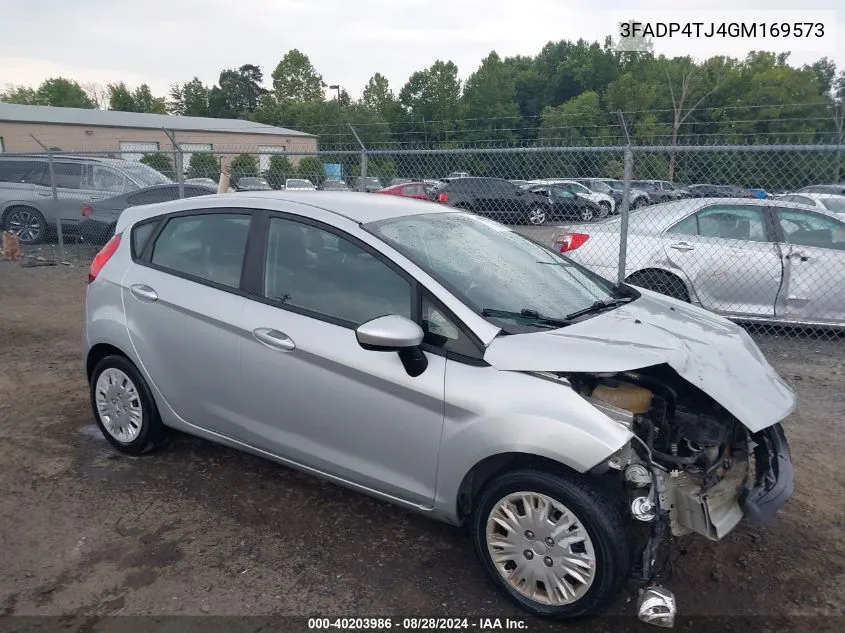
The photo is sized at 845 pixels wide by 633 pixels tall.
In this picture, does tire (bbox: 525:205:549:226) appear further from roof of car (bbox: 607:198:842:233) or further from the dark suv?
roof of car (bbox: 607:198:842:233)

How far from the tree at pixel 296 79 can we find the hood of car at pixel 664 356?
8425cm

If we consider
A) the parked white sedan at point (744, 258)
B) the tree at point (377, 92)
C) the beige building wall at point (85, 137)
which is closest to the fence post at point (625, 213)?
the parked white sedan at point (744, 258)

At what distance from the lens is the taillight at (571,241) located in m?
7.13

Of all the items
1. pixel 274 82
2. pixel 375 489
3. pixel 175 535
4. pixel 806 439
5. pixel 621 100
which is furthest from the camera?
pixel 274 82

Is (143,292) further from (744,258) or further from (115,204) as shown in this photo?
(115,204)

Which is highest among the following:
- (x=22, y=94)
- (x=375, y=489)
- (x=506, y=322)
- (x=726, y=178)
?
(x=22, y=94)

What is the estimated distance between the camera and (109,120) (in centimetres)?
3875

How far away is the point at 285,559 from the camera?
314cm

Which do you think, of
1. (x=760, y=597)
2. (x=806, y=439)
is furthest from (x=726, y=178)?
(x=760, y=597)

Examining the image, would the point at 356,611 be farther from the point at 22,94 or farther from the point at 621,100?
the point at 22,94

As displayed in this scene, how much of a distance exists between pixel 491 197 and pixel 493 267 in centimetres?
871

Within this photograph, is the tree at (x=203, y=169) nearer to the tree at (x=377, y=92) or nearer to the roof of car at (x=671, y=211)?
the roof of car at (x=671, y=211)

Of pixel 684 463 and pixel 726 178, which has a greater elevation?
pixel 726 178

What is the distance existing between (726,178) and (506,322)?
8133 mm
